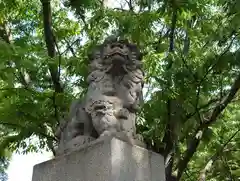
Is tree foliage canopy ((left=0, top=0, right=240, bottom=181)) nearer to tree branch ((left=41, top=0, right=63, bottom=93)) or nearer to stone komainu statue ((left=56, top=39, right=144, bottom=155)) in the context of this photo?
tree branch ((left=41, top=0, right=63, bottom=93))

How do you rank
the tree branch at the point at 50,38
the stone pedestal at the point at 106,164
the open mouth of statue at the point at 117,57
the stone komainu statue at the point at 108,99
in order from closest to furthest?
the stone pedestal at the point at 106,164 → the stone komainu statue at the point at 108,99 → the open mouth of statue at the point at 117,57 → the tree branch at the point at 50,38

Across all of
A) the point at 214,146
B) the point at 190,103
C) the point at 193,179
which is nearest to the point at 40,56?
the point at 190,103

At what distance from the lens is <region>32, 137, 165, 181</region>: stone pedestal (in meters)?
4.50

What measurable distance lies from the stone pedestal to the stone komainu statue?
0.65ft

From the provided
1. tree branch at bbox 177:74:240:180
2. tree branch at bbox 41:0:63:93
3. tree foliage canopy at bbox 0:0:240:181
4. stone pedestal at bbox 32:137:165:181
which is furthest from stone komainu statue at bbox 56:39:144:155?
tree branch at bbox 177:74:240:180

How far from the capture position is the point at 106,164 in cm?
450

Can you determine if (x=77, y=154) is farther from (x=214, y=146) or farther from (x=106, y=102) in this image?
(x=214, y=146)

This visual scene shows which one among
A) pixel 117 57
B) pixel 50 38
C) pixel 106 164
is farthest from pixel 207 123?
pixel 106 164

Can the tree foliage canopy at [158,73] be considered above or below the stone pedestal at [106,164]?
above

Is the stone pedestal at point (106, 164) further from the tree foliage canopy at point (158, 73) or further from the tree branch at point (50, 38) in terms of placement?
the tree branch at point (50, 38)

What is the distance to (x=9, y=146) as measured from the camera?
752 centimetres

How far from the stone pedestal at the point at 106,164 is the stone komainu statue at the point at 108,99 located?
199 mm

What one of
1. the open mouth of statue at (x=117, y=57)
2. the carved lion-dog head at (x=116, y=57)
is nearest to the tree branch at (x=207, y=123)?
the carved lion-dog head at (x=116, y=57)

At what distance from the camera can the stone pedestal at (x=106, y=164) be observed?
4500 millimetres
